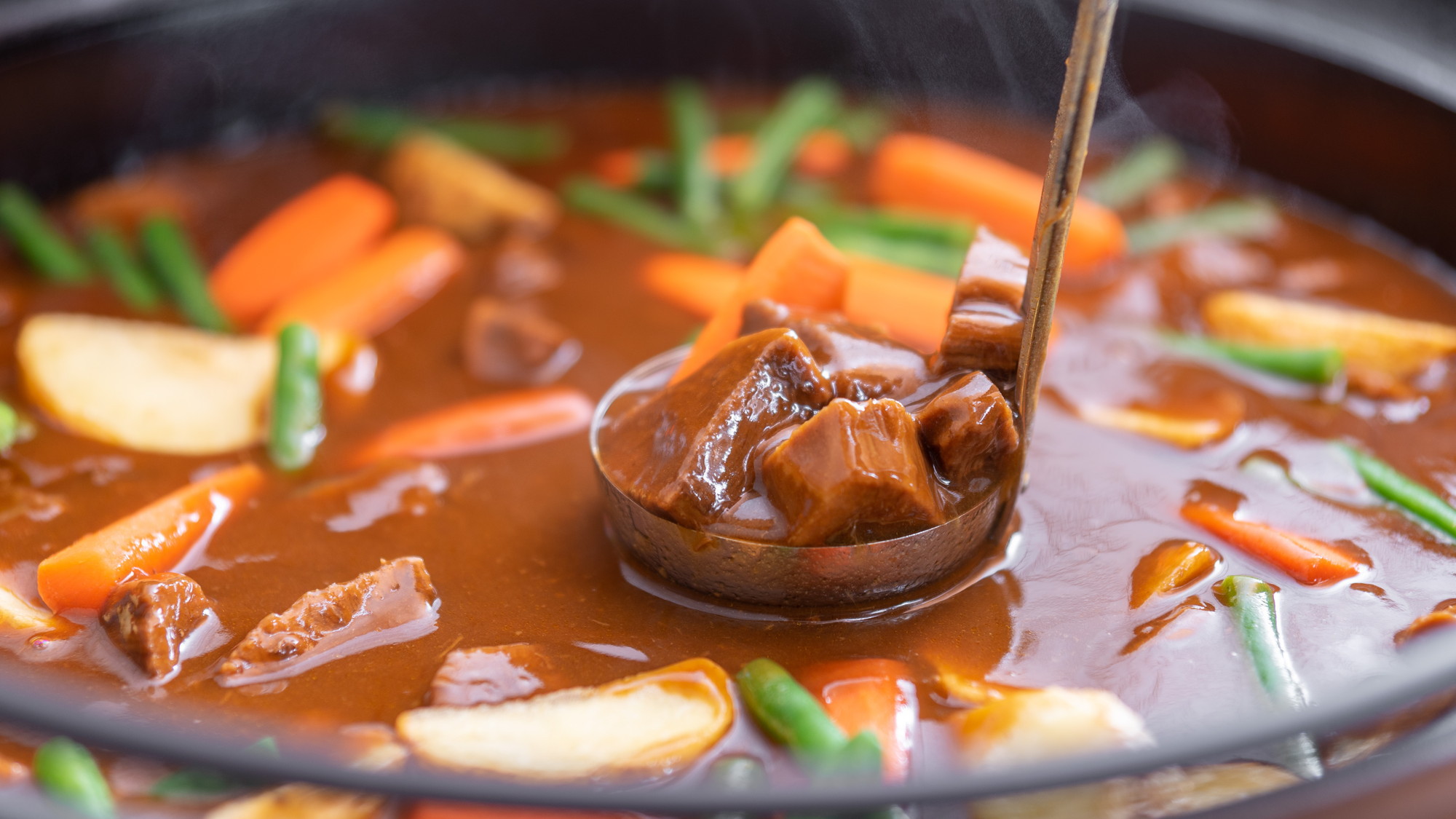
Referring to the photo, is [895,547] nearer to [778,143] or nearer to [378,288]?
[378,288]

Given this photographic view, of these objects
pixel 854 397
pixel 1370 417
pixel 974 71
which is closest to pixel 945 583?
pixel 854 397

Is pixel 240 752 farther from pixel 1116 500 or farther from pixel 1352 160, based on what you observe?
pixel 1352 160

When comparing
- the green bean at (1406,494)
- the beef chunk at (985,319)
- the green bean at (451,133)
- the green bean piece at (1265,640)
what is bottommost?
the green bean piece at (1265,640)

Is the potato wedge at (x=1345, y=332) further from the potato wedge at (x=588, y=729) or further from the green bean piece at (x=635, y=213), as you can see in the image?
the potato wedge at (x=588, y=729)

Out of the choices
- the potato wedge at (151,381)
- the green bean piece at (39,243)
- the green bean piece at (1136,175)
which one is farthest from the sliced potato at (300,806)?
the green bean piece at (1136,175)

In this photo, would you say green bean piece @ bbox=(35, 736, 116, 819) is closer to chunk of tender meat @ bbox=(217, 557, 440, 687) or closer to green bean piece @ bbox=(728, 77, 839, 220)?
chunk of tender meat @ bbox=(217, 557, 440, 687)

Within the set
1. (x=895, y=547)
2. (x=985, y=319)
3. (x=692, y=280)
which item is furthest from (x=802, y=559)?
(x=692, y=280)

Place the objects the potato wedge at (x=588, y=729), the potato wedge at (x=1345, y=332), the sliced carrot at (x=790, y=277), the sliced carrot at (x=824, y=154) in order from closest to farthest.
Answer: the potato wedge at (x=588, y=729), the sliced carrot at (x=790, y=277), the potato wedge at (x=1345, y=332), the sliced carrot at (x=824, y=154)

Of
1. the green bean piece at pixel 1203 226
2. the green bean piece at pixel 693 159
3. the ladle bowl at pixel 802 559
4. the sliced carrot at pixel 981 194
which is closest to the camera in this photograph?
the ladle bowl at pixel 802 559
